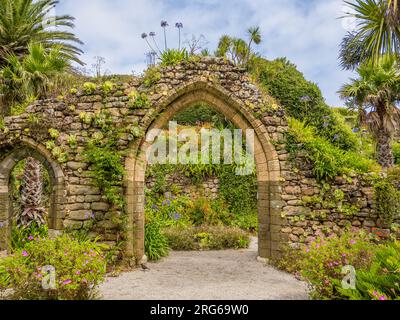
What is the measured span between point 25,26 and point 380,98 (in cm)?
1209

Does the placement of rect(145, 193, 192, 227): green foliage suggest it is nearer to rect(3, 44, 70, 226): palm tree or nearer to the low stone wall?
rect(3, 44, 70, 226): palm tree

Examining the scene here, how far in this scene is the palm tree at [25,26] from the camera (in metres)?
11.0

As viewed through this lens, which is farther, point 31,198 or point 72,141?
point 31,198

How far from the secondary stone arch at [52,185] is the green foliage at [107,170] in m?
0.69

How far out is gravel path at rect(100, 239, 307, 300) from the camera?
16.8ft

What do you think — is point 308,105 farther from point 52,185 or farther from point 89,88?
point 52,185

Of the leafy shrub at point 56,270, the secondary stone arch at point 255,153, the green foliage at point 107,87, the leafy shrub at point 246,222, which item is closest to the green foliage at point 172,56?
the secondary stone arch at point 255,153

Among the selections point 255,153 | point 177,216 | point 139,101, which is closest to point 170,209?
point 177,216

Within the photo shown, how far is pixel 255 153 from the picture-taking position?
24.1ft

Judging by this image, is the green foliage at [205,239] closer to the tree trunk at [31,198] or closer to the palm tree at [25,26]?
the tree trunk at [31,198]

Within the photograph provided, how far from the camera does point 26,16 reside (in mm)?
11461

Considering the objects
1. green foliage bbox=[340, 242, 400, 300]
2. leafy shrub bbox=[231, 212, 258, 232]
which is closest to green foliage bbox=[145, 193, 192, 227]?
leafy shrub bbox=[231, 212, 258, 232]
